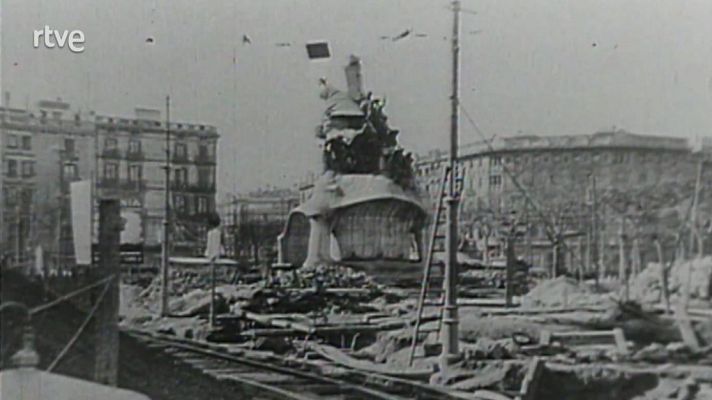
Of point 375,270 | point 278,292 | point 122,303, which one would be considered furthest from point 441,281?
point 122,303

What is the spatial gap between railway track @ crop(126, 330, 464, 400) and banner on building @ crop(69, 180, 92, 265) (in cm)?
24

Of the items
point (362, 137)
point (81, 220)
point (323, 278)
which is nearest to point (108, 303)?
point (81, 220)

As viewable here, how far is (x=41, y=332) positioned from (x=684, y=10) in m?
1.83

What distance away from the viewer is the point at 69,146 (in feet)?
8.41

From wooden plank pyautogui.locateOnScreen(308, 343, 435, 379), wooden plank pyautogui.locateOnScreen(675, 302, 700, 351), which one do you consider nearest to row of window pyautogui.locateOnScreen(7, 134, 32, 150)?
wooden plank pyautogui.locateOnScreen(308, 343, 435, 379)

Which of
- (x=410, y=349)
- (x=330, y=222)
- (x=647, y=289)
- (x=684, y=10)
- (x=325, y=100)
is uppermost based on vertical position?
(x=684, y=10)

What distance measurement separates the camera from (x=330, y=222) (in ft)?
8.27

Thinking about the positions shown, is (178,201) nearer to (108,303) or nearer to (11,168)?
(108,303)

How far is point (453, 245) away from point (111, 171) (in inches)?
35.8

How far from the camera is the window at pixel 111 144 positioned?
8.38ft

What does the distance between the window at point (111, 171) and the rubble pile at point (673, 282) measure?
134cm

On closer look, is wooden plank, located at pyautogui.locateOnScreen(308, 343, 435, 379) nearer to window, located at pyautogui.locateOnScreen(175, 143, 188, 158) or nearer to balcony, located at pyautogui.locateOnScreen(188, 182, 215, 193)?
balcony, located at pyautogui.locateOnScreen(188, 182, 215, 193)

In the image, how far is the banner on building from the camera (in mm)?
2549

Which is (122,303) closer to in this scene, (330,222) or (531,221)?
(330,222)
